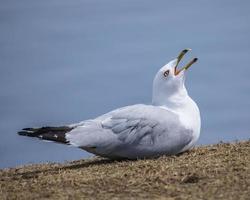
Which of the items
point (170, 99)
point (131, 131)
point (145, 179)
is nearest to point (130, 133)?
point (131, 131)

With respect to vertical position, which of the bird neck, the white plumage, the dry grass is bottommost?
the dry grass

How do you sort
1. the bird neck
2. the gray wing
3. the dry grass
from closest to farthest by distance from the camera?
the dry grass < the gray wing < the bird neck

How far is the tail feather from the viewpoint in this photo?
9.79 meters

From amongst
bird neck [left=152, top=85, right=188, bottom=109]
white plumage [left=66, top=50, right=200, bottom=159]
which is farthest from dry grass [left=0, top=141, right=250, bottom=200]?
bird neck [left=152, top=85, right=188, bottom=109]

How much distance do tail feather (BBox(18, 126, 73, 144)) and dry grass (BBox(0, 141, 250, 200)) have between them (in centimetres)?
41

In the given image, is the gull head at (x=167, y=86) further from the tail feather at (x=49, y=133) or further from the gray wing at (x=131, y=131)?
the tail feather at (x=49, y=133)

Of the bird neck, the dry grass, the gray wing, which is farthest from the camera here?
the bird neck

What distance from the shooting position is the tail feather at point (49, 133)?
32.1 ft

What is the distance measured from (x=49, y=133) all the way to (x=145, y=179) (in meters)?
2.36

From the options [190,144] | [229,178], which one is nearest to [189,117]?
[190,144]

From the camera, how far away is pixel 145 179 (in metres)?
7.91

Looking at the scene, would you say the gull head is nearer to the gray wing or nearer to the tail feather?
the gray wing

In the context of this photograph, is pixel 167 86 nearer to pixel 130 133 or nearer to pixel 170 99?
pixel 170 99

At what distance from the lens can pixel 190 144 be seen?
1009cm
